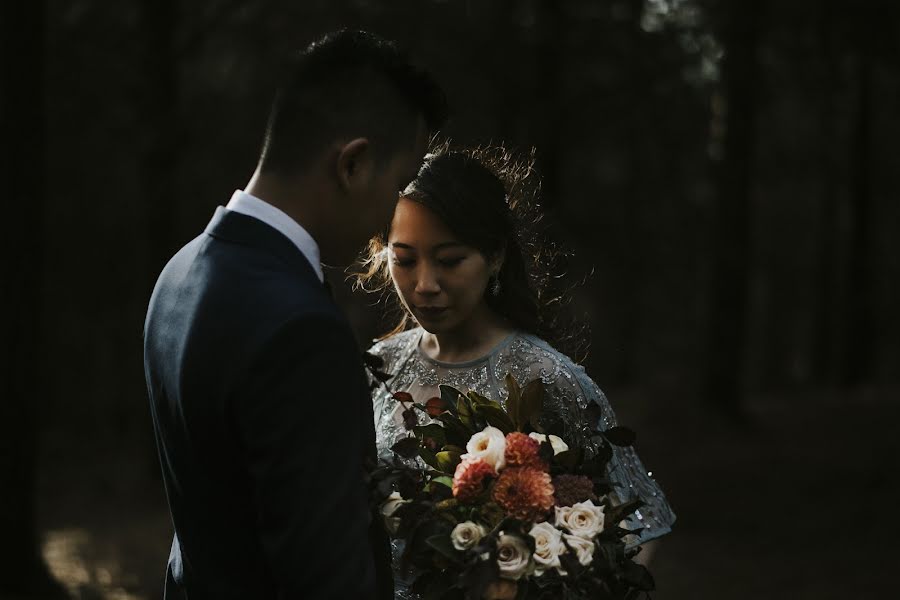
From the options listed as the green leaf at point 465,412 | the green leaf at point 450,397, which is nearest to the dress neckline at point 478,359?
the green leaf at point 450,397

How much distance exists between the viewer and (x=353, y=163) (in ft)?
7.51

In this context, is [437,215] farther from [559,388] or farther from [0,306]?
[0,306]

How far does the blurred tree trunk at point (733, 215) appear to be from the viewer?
571 inches

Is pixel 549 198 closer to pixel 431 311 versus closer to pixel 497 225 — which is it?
pixel 497 225

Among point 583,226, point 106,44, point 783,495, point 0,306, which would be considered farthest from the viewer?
point 583,226

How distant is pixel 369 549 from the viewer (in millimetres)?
2133

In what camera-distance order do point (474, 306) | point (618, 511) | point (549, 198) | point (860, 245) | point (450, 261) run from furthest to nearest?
point (860, 245), point (549, 198), point (474, 306), point (450, 261), point (618, 511)

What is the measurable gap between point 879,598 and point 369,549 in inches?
306

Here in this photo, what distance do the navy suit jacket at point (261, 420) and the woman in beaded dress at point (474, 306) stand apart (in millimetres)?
1235

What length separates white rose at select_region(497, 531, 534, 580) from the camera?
A: 2590mm

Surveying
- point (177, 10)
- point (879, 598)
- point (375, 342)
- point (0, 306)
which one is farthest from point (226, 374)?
point (177, 10)

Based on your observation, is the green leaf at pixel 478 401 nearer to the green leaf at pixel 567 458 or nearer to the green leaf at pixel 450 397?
the green leaf at pixel 450 397

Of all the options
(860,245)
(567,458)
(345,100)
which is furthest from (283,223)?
(860,245)

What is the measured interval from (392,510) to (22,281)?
252 inches
